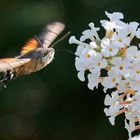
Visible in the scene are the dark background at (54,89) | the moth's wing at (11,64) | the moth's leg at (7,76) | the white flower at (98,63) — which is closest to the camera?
the white flower at (98,63)

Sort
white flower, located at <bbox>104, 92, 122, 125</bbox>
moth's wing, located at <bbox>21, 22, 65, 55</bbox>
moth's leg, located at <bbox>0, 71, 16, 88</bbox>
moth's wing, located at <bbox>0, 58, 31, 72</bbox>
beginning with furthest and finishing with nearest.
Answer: moth's wing, located at <bbox>21, 22, 65, 55</bbox> < moth's leg, located at <bbox>0, 71, 16, 88</bbox> < moth's wing, located at <bbox>0, 58, 31, 72</bbox> < white flower, located at <bbox>104, 92, 122, 125</bbox>

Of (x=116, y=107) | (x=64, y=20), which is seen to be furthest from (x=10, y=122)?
(x=116, y=107)

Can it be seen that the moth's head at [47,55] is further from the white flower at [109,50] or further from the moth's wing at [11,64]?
the white flower at [109,50]

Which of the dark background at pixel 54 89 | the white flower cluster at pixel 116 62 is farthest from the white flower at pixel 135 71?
the dark background at pixel 54 89

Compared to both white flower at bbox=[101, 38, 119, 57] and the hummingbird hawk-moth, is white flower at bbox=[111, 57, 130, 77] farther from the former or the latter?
the hummingbird hawk-moth

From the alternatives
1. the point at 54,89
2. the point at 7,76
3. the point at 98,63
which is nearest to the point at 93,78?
the point at 98,63

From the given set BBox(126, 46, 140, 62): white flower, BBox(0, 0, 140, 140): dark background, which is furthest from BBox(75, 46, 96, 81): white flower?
BBox(0, 0, 140, 140): dark background

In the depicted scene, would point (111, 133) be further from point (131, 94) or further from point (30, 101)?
point (131, 94)

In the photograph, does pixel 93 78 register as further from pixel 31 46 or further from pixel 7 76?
pixel 31 46
